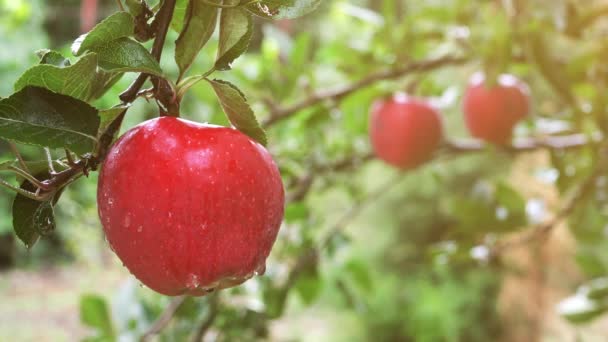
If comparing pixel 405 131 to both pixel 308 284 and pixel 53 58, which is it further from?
pixel 53 58

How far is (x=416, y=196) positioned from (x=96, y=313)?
1.38m

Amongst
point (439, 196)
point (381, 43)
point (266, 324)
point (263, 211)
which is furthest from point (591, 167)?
point (439, 196)

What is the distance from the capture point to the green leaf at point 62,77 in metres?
0.28

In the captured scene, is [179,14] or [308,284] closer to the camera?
[179,14]

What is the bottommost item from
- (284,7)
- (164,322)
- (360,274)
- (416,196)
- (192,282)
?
(416,196)

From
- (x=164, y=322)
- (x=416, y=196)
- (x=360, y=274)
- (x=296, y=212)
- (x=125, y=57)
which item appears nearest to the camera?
(x=125, y=57)

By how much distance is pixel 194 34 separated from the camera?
0.33m

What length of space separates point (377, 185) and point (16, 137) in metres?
1.87

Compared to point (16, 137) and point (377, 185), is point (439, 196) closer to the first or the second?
point (377, 185)

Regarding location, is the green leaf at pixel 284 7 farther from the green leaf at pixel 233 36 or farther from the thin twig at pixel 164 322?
the thin twig at pixel 164 322

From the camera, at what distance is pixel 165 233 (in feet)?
0.99

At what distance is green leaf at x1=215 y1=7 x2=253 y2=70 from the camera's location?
0.32 meters

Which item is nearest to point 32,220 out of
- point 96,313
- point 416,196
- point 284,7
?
point 284,7

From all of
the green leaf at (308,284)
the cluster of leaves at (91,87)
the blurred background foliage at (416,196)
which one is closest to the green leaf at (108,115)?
the cluster of leaves at (91,87)
